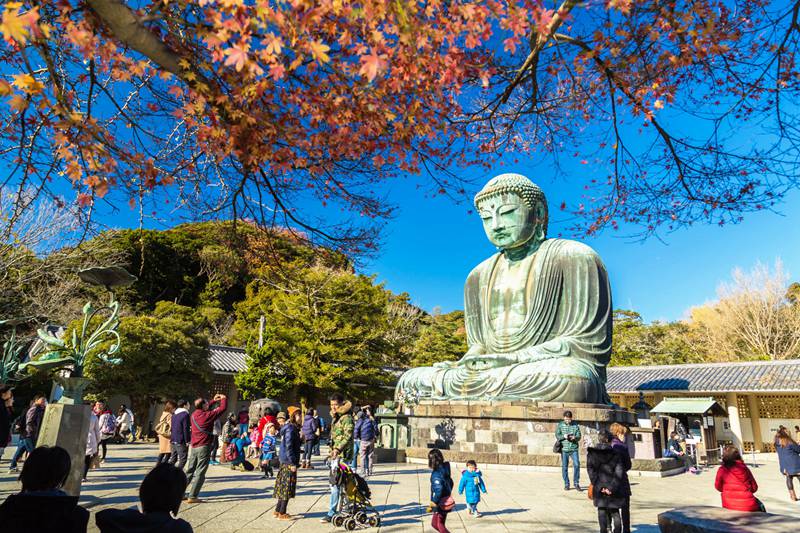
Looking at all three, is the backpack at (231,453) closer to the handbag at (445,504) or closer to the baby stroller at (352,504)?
the baby stroller at (352,504)

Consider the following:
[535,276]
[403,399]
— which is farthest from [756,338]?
[403,399]

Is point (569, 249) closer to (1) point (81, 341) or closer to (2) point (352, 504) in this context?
(2) point (352, 504)

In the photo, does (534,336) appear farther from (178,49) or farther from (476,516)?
(178,49)

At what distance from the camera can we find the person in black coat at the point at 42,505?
215 centimetres

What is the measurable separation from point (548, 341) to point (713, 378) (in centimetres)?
1199

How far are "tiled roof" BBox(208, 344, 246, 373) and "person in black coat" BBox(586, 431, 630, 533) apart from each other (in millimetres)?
19937

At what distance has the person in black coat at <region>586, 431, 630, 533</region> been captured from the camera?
14.7 feet

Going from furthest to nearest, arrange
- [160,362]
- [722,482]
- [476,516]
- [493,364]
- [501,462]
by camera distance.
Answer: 1. [160,362]
2. [493,364]
3. [501,462]
4. [476,516]
5. [722,482]

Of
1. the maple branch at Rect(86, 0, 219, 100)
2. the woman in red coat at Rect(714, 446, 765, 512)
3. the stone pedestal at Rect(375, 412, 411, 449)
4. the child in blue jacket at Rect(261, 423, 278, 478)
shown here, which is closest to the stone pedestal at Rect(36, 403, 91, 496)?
the maple branch at Rect(86, 0, 219, 100)

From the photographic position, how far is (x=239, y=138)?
3.67 m

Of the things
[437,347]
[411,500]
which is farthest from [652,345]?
[411,500]

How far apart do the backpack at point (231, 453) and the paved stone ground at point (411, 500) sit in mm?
215

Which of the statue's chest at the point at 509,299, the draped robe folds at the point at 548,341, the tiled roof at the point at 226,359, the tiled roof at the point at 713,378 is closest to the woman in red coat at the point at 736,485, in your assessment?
the draped robe folds at the point at 548,341

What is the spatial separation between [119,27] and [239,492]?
232 inches
